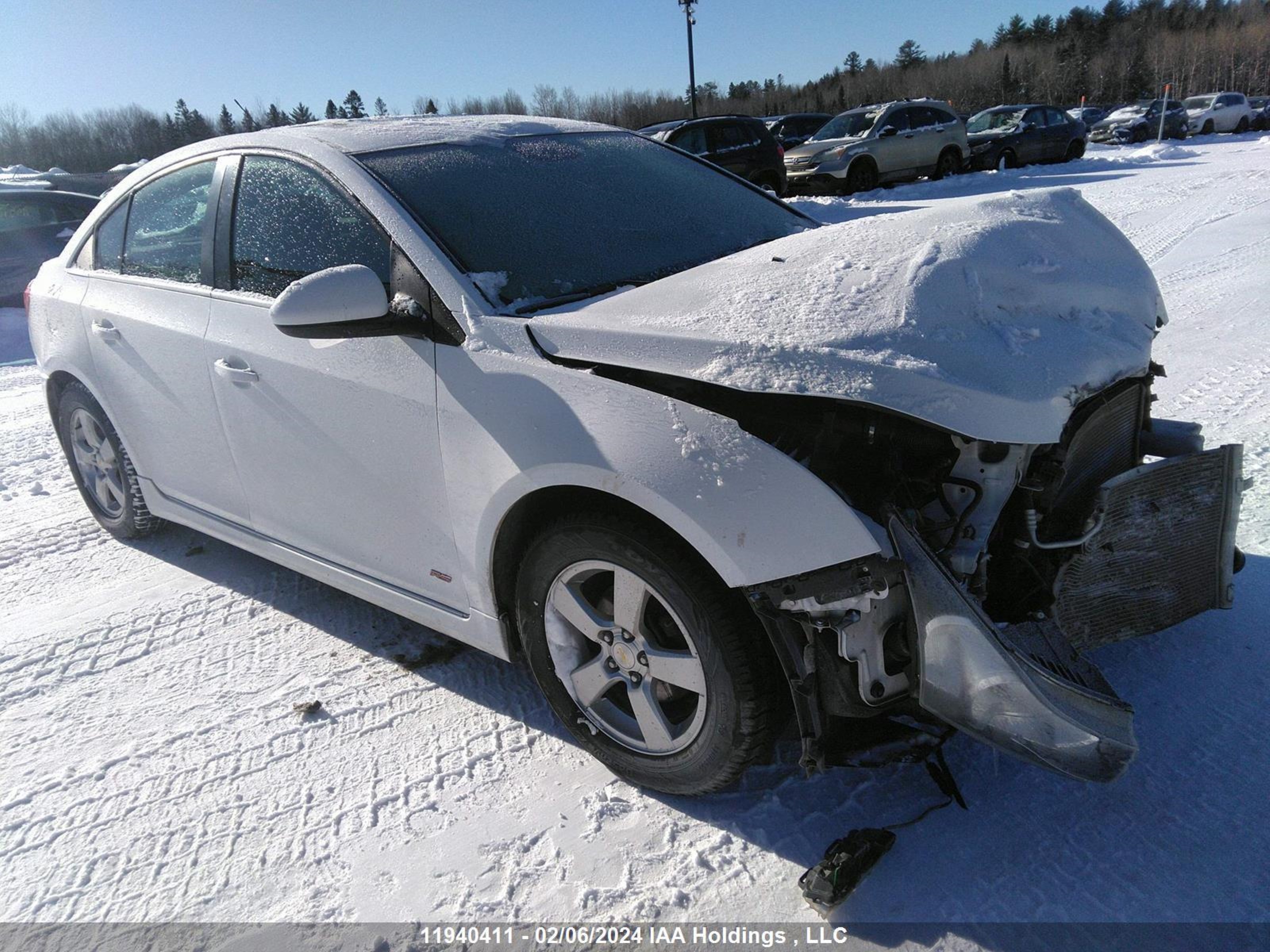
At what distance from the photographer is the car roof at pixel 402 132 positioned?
294cm

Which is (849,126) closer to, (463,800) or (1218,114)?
(463,800)

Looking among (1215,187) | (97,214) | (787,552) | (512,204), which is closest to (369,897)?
(787,552)

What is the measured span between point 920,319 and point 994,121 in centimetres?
2197

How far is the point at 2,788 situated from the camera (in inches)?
104

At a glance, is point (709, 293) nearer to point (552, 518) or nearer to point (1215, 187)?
point (552, 518)

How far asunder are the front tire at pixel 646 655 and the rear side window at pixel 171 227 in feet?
6.36

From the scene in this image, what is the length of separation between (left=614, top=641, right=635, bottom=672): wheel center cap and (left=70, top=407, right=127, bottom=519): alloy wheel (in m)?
2.82

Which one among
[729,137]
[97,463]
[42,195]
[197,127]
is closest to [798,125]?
[729,137]

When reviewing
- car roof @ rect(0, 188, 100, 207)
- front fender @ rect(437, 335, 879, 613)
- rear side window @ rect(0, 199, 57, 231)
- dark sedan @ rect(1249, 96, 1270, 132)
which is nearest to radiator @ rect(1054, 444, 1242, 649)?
front fender @ rect(437, 335, 879, 613)

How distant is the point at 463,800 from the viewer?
2.44 metres

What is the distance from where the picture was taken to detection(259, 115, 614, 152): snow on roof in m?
2.94

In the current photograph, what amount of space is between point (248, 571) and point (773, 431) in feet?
9.22

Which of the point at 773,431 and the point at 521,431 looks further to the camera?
the point at 521,431

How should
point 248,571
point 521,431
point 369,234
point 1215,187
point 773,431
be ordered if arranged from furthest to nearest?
point 1215,187, point 248,571, point 369,234, point 521,431, point 773,431
